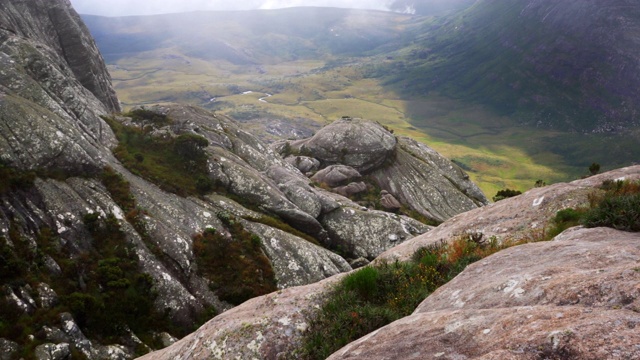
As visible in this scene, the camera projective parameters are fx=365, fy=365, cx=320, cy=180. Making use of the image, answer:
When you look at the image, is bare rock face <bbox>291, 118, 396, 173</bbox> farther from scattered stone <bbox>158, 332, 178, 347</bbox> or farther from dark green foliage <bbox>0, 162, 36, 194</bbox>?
dark green foliage <bbox>0, 162, 36, 194</bbox>

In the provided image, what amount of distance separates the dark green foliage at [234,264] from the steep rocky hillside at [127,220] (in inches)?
4.1

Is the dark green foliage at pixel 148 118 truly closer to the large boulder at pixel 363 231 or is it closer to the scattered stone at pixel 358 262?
the large boulder at pixel 363 231

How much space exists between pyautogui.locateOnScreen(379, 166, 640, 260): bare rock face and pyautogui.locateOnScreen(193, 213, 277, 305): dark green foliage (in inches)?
513

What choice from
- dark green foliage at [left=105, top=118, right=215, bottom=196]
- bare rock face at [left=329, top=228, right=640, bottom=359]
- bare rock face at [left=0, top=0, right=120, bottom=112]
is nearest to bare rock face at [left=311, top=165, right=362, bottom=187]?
dark green foliage at [left=105, top=118, right=215, bottom=196]

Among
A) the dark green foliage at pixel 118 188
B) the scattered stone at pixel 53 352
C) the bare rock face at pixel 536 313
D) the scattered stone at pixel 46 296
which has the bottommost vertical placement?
the scattered stone at pixel 53 352

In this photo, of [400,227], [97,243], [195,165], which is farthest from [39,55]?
[400,227]

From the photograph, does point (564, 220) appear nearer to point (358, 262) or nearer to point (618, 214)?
point (618, 214)

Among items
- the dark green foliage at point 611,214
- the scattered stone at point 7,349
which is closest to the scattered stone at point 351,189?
the dark green foliage at point 611,214

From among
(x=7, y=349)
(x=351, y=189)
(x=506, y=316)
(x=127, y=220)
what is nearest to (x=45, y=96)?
(x=127, y=220)

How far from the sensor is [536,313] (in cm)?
758

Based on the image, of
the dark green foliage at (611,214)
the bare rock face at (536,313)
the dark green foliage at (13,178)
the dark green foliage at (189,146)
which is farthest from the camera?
the dark green foliage at (189,146)

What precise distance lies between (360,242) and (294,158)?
29.0 metres

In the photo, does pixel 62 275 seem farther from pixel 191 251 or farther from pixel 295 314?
pixel 295 314

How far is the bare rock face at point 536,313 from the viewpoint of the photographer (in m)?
6.38
